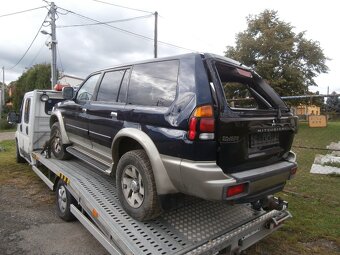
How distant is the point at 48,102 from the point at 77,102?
2.13 meters

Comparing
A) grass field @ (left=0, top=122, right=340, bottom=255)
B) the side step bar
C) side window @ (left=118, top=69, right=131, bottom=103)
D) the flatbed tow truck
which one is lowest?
grass field @ (left=0, top=122, right=340, bottom=255)

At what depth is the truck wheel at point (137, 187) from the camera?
3123 mm

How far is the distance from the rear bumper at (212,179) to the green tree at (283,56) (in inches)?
770

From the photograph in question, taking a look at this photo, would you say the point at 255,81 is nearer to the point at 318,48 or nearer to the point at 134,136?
the point at 134,136

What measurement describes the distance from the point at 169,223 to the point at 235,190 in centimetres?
90

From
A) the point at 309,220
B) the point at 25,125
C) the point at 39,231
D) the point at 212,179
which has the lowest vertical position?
the point at 39,231

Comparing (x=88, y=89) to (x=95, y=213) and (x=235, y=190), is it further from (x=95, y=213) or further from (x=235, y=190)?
(x=235, y=190)

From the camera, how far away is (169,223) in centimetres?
331

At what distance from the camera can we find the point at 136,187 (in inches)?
132

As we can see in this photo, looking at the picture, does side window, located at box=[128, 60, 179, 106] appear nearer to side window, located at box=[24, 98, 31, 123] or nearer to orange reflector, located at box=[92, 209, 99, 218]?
orange reflector, located at box=[92, 209, 99, 218]

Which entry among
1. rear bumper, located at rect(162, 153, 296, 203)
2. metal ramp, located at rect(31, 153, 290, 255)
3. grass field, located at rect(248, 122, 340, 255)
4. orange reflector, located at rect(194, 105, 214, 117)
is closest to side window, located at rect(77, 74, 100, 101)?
metal ramp, located at rect(31, 153, 290, 255)

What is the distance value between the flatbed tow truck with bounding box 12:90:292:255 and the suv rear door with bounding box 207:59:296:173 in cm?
72

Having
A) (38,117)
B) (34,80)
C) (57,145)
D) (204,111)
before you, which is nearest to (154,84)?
(204,111)

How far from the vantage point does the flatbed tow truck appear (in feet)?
9.66
